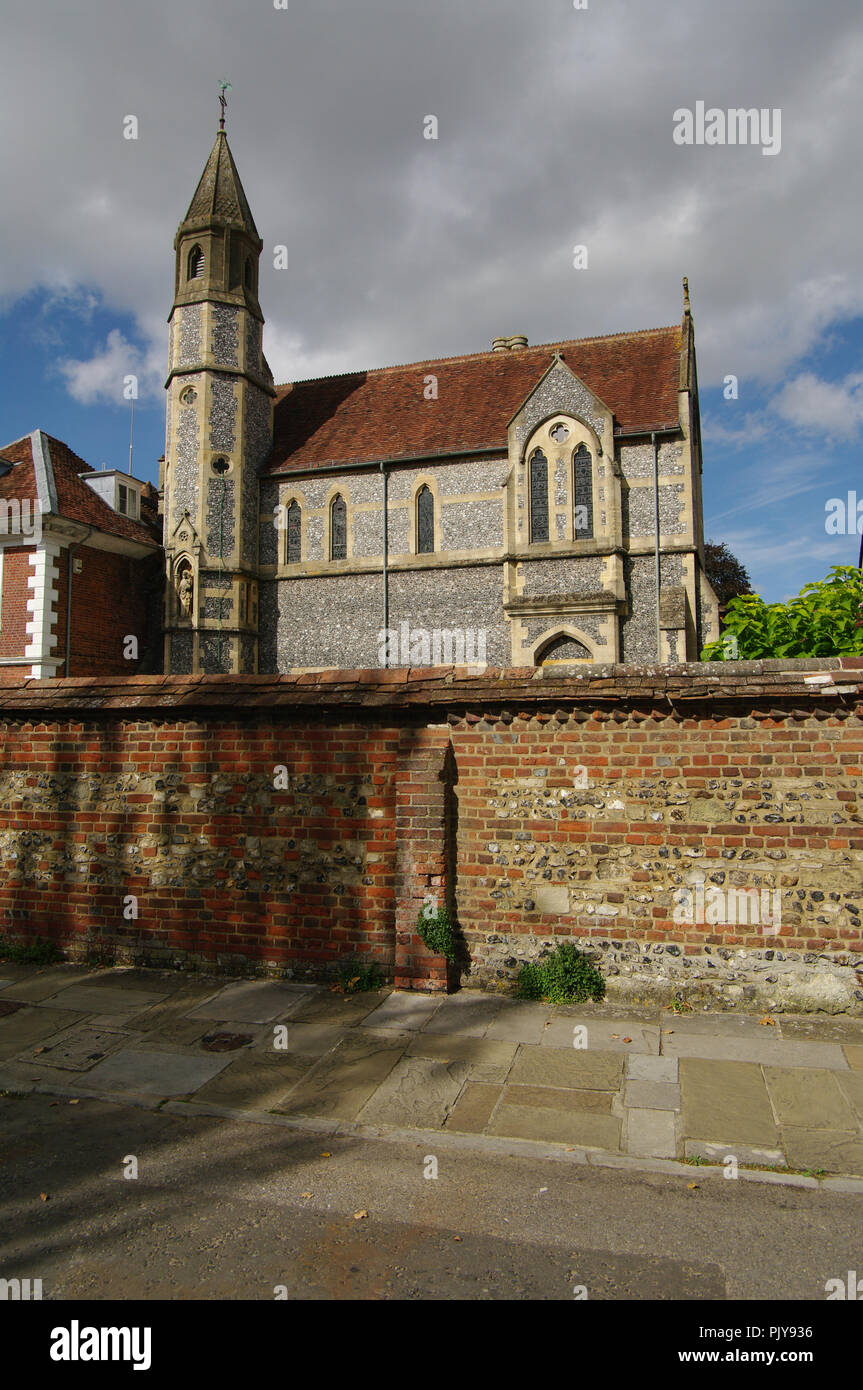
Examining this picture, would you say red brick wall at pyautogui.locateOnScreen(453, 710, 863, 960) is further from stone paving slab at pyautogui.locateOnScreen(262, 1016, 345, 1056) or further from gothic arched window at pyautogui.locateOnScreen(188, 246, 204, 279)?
gothic arched window at pyautogui.locateOnScreen(188, 246, 204, 279)

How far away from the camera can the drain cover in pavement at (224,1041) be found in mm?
5641

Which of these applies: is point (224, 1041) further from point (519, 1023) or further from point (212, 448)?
point (212, 448)

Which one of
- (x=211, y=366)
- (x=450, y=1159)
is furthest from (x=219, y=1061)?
(x=211, y=366)

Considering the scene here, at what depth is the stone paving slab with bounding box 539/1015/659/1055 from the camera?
5.48 metres

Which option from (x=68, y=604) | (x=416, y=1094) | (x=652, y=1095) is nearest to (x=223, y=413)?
(x=68, y=604)

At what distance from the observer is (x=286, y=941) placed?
7035 millimetres

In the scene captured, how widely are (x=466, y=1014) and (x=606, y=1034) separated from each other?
1.06 meters

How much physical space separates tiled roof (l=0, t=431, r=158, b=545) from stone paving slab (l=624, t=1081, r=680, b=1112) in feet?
63.8

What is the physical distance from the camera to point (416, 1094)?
4902mm

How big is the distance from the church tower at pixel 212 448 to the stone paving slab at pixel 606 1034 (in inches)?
701

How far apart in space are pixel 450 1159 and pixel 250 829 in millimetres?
3688

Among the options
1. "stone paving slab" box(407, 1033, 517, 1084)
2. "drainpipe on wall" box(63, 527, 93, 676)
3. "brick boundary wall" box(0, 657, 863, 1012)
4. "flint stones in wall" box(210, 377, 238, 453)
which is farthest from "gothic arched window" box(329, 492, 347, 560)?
"stone paving slab" box(407, 1033, 517, 1084)

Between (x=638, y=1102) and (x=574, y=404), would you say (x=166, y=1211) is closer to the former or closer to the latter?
(x=638, y=1102)
